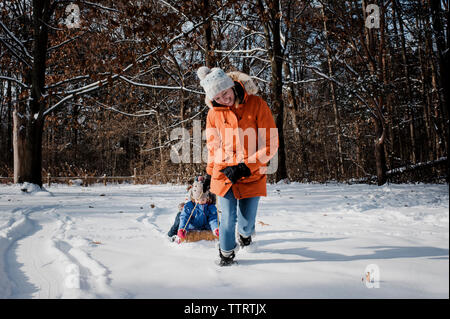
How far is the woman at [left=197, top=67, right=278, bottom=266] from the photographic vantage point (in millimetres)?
2125

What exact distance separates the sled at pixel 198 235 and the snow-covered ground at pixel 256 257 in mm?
80

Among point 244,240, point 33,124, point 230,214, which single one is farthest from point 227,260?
point 33,124

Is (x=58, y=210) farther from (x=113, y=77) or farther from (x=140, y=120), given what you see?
(x=140, y=120)

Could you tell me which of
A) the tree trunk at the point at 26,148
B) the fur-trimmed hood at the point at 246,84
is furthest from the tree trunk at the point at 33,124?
the fur-trimmed hood at the point at 246,84

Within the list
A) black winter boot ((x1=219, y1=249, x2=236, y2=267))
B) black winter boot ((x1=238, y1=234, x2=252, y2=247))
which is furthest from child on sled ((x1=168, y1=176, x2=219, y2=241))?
black winter boot ((x1=219, y1=249, x2=236, y2=267))

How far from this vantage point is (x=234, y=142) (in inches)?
85.7

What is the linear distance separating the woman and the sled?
0.84 m

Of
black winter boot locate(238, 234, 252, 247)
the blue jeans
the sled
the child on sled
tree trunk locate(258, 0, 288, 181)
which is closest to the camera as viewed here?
the blue jeans

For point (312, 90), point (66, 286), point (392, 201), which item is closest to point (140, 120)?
point (312, 90)

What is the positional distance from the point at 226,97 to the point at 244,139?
0.34 metres

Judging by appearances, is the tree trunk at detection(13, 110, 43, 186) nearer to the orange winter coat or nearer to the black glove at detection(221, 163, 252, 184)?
the orange winter coat

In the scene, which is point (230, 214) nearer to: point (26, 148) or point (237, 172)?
point (237, 172)

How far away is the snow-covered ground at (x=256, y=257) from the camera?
1.29 metres

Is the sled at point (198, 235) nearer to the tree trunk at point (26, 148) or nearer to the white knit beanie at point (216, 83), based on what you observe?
the white knit beanie at point (216, 83)
